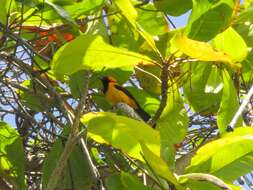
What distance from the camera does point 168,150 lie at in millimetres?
827

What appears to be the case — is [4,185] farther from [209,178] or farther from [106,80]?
[209,178]

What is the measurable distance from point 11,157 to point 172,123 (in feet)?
1.07

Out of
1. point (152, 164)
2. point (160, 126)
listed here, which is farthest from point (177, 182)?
point (160, 126)

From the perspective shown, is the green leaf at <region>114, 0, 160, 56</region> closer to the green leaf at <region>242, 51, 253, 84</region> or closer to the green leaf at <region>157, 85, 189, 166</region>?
the green leaf at <region>157, 85, 189, 166</region>

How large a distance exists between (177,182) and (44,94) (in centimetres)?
49

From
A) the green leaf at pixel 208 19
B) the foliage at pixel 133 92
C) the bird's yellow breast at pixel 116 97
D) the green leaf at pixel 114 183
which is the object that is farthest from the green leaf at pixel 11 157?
the green leaf at pixel 208 19

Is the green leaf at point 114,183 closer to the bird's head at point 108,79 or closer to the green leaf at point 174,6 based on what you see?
the bird's head at point 108,79

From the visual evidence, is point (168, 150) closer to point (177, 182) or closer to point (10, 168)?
point (177, 182)

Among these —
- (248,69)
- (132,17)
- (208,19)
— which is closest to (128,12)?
(132,17)

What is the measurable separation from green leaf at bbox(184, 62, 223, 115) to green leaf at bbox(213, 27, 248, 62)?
11 cm

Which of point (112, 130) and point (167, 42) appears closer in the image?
point (112, 130)

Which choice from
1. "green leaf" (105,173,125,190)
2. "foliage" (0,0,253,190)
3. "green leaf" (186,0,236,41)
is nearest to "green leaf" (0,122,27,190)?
"foliage" (0,0,253,190)

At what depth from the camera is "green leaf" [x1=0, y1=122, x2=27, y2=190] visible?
41.4 inches

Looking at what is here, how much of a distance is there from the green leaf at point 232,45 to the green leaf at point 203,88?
0.36 feet
